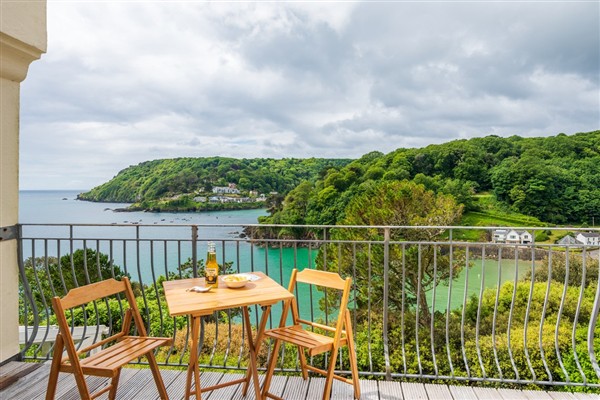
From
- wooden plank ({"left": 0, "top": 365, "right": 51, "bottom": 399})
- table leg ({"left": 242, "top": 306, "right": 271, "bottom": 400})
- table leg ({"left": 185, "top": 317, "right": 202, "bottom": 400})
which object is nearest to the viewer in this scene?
table leg ({"left": 185, "top": 317, "right": 202, "bottom": 400})

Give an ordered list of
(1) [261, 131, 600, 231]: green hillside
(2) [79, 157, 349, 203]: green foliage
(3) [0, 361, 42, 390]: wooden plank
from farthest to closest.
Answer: (1) [261, 131, 600, 231]: green hillside, (2) [79, 157, 349, 203]: green foliage, (3) [0, 361, 42, 390]: wooden plank

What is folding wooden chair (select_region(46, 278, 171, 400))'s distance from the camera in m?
2.16

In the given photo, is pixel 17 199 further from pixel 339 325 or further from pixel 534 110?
pixel 534 110

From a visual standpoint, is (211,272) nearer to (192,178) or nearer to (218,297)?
(218,297)

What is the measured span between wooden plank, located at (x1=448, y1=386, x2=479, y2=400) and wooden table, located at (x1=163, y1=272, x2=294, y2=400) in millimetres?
1565

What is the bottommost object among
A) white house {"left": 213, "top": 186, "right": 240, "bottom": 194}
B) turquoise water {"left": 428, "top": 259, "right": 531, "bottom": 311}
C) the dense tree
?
turquoise water {"left": 428, "top": 259, "right": 531, "bottom": 311}

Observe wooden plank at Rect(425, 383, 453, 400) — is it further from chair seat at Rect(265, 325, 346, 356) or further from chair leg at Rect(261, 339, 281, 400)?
chair leg at Rect(261, 339, 281, 400)

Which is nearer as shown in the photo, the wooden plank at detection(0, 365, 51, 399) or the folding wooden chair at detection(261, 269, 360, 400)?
the folding wooden chair at detection(261, 269, 360, 400)

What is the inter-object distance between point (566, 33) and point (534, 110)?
122 feet

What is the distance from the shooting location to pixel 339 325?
2480 millimetres

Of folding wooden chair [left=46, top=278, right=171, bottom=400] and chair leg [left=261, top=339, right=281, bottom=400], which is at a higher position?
folding wooden chair [left=46, top=278, right=171, bottom=400]

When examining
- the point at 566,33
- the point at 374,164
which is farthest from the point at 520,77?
the point at 566,33

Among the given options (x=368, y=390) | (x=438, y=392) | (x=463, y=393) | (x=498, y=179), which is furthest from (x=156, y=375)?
(x=498, y=179)

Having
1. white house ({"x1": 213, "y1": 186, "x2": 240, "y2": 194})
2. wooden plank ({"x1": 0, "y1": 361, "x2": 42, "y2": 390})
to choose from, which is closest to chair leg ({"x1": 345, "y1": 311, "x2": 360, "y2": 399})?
wooden plank ({"x1": 0, "y1": 361, "x2": 42, "y2": 390})
